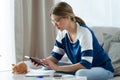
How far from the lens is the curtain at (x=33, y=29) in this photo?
131 inches

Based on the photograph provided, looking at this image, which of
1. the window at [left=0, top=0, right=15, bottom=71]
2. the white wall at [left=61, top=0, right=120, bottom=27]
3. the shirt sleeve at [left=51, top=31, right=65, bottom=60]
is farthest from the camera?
the window at [left=0, top=0, right=15, bottom=71]

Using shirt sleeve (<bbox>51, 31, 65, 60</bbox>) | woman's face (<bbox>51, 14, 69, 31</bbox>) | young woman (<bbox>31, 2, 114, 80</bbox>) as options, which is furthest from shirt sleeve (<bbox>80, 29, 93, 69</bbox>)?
shirt sleeve (<bbox>51, 31, 65, 60</bbox>)

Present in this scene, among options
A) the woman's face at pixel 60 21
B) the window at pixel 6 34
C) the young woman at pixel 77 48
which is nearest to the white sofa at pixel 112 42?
the young woman at pixel 77 48

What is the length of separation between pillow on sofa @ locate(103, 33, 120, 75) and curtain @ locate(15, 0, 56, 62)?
1.07 m

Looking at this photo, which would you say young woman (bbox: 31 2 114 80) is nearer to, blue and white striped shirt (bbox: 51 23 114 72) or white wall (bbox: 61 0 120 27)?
blue and white striped shirt (bbox: 51 23 114 72)

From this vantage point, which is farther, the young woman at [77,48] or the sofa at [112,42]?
the sofa at [112,42]

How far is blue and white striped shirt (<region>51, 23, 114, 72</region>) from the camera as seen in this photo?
82.1 inches

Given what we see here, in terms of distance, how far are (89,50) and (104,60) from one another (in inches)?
9.4

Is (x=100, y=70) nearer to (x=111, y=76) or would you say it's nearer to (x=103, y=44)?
(x=111, y=76)

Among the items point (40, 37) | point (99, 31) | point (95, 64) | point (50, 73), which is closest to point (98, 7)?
point (99, 31)

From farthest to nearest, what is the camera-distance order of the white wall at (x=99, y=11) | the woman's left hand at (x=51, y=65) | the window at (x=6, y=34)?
the window at (x=6, y=34) < the white wall at (x=99, y=11) < the woman's left hand at (x=51, y=65)

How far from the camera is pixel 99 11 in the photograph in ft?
10.3

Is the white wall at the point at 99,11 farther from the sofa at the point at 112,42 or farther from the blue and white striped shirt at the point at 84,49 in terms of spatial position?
the blue and white striped shirt at the point at 84,49

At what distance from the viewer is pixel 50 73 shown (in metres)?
1.85
